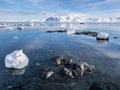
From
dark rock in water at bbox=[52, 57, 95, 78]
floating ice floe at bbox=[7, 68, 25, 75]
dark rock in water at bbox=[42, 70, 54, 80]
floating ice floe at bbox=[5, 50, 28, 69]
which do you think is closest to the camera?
dark rock in water at bbox=[42, 70, 54, 80]

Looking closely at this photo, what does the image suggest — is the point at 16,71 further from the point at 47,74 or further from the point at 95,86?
the point at 95,86

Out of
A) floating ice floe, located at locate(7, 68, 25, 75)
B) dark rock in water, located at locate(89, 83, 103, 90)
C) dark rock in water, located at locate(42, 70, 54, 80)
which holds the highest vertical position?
dark rock in water, located at locate(42, 70, 54, 80)

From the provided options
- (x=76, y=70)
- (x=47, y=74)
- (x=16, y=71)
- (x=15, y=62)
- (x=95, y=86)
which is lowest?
(x=95, y=86)

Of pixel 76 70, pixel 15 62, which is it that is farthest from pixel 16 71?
pixel 76 70

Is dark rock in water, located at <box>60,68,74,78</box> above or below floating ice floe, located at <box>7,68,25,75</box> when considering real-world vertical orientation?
above

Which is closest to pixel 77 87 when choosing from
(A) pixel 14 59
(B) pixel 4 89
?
(B) pixel 4 89

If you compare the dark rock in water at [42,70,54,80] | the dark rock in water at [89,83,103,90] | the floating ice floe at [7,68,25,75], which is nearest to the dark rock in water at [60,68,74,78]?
the dark rock in water at [42,70,54,80]

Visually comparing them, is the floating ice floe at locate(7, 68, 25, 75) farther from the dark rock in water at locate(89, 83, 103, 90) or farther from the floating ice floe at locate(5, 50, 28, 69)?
the dark rock in water at locate(89, 83, 103, 90)

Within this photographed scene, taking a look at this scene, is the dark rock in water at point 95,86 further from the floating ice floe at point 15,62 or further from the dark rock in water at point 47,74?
the floating ice floe at point 15,62

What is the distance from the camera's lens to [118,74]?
16.5 metres

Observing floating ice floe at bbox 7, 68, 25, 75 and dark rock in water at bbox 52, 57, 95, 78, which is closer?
dark rock in water at bbox 52, 57, 95, 78

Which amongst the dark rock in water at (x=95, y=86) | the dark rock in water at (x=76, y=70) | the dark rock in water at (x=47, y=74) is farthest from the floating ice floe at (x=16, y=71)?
the dark rock in water at (x=95, y=86)

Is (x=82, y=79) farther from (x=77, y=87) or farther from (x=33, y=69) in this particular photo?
(x=33, y=69)

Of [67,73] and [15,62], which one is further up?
[15,62]
